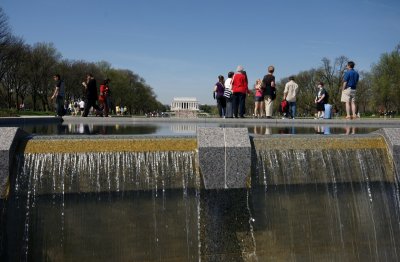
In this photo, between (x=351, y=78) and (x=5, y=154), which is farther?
(x=351, y=78)

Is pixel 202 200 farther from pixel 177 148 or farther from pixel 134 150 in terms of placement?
pixel 134 150

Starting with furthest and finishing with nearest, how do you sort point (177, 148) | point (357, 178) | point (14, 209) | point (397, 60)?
point (397, 60)
point (357, 178)
point (177, 148)
point (14, 209)

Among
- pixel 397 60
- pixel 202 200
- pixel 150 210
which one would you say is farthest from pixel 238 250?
pixel 397 60

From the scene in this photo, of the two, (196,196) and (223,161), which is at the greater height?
(223,161)

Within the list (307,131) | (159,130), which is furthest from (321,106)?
(159,130)

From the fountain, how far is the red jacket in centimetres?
870

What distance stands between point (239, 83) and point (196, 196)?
31.4ft

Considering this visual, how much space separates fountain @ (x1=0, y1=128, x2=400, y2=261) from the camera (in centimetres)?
590

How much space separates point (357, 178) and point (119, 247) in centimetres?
397

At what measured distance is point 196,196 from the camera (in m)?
6.22

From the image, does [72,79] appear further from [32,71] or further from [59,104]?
[59,104]

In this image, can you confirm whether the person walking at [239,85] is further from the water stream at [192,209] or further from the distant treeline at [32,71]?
the distant treeline at [32,71]

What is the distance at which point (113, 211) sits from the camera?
19.8 feet

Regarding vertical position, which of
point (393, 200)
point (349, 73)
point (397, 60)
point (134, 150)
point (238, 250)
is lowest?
point (238, 250)
